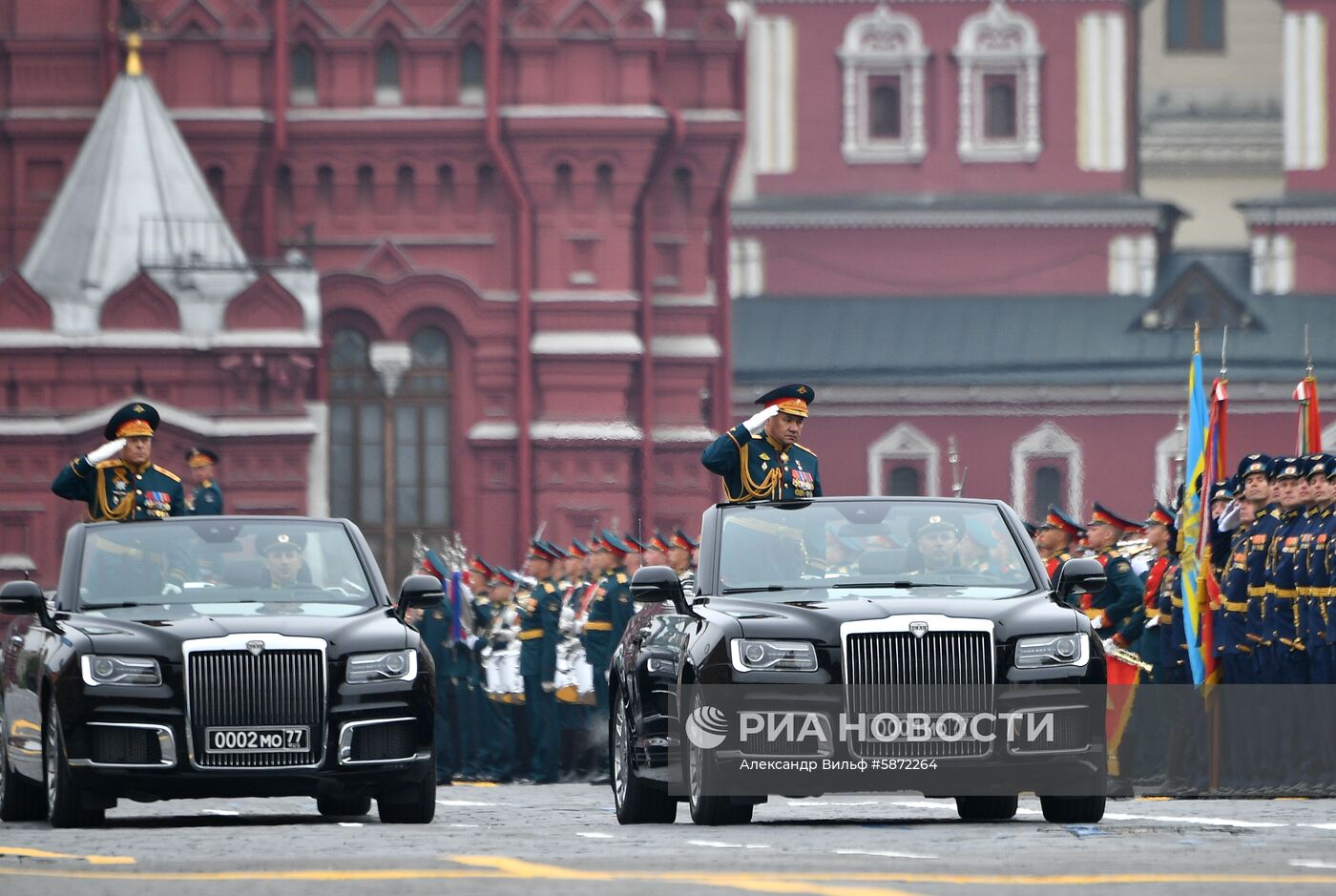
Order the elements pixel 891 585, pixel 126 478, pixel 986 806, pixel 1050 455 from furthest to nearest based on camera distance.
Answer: pixel 1050 455 < pixel 126 478 < pixel 986 806 < pixel 891 585

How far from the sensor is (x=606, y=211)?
50.0 meters

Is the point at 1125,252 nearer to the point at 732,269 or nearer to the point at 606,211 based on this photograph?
the point at 732,269

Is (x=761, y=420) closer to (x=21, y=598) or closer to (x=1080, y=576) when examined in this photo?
(x=1080, y=576)

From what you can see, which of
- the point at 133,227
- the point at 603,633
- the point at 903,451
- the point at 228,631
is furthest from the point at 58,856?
the point at 903,451

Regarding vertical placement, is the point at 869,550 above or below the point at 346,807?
above

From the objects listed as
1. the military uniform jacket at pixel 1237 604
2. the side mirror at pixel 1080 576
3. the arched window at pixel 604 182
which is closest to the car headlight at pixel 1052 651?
the side mirror at pixel 1080 576

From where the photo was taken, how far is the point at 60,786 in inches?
595

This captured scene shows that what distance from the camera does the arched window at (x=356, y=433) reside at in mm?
50438

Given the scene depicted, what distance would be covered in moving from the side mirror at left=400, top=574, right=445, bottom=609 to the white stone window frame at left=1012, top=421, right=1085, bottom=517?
4772 cm

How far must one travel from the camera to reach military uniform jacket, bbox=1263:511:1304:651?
17375 mm

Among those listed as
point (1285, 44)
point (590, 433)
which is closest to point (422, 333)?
point (590, 433)

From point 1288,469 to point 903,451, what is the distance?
46642 mm

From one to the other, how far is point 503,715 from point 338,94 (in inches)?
1081

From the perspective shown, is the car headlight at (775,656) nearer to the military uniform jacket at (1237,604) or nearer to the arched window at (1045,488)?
the military uniform jacket at (1237,604)
